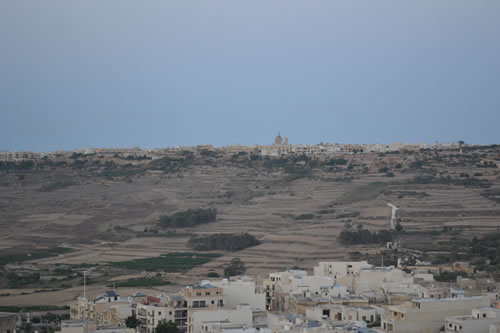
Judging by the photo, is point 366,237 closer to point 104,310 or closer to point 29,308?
point 29,308

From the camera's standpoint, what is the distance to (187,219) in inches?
2525

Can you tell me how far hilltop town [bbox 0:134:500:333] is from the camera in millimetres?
28344

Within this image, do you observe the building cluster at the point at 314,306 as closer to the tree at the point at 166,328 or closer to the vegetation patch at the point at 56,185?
the tree at the point at 166,328

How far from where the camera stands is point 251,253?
2072 inches

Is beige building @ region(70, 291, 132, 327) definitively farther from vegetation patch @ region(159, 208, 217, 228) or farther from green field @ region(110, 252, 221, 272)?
vegetation patch @ region(159, 208, 217, 228)

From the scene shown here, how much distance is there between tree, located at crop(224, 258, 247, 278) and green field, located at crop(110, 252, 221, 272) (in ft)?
6.79

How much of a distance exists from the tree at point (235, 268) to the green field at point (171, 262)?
2.07 meters

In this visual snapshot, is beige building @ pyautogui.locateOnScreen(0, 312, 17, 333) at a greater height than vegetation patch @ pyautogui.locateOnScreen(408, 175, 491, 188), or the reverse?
vegetation patch @ pyautogui.locateOnScreen(408, 175, 491, 188)

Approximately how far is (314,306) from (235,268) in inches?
668

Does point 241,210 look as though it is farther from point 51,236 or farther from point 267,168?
point 267,168

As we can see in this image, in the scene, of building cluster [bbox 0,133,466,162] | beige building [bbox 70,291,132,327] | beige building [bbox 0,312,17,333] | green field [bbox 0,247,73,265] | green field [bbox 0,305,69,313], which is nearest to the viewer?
beige building [bbox 0,312,17,333]

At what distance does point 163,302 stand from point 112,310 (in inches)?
64.8

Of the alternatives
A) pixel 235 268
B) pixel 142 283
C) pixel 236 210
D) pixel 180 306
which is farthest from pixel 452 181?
pixel 180 306

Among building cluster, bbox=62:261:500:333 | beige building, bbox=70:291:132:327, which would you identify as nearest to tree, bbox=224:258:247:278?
building cluster, bbox=62:261:500:333
